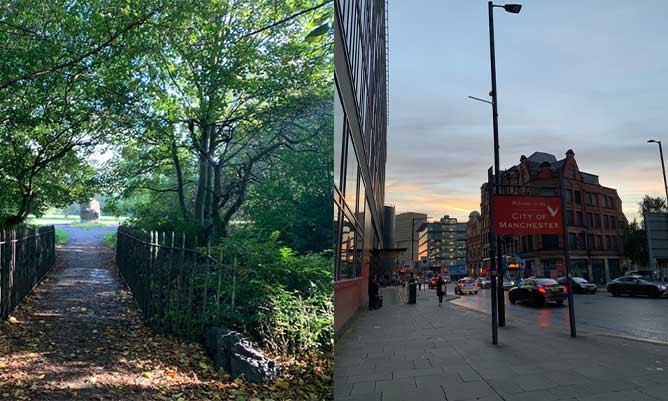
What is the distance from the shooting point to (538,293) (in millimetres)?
15938

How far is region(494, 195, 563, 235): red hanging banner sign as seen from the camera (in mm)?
6430

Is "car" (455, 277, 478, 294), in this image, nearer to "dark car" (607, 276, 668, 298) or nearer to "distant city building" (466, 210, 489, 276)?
"dark car" (607, 276, 668, 298)

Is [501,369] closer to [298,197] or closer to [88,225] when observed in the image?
[298,197]

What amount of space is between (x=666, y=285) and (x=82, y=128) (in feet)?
72.5

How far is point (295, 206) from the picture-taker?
3020 millimetres

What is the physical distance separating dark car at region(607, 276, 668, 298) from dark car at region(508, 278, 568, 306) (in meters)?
4.25

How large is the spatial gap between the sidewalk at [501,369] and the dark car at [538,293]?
958 cm

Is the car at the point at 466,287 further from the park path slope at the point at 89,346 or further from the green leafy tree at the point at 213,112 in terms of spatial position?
the park path slope at the point at 89,346

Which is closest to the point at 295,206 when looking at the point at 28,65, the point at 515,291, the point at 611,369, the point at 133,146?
the point at 133,146

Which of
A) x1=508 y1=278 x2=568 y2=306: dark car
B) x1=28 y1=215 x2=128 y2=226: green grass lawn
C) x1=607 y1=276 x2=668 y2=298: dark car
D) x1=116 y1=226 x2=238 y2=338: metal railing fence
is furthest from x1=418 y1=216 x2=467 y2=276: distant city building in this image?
x1=28 y1=215 x2=128 y2=226: green grass lawn

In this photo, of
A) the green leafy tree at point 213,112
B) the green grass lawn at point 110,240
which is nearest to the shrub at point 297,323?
the green leafy tree at point 213,112

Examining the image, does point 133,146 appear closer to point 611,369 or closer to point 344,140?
point 344,140

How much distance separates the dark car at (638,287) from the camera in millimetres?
18109

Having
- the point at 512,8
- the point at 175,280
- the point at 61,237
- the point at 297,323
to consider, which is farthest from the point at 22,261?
the point at 512,8
